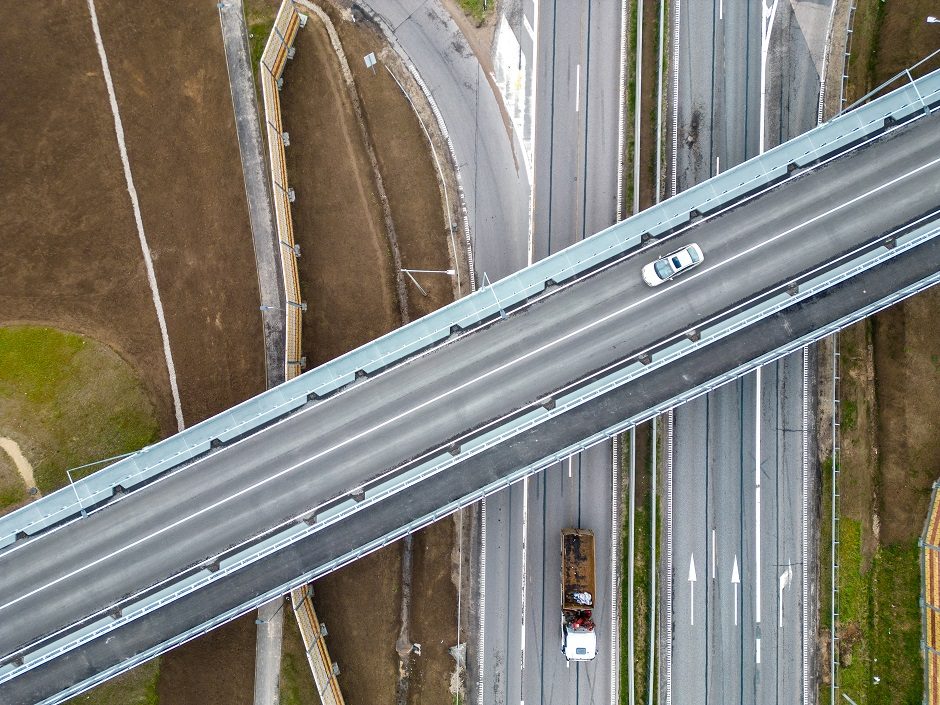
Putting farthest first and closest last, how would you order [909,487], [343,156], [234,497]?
[343,156]
[909,487]
[234,497]

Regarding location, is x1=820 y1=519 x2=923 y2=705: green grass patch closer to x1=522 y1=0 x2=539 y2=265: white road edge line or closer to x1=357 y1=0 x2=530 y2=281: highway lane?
x1=357 y1=0 x2=530 y2=281: highway lane

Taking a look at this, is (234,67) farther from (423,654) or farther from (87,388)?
(423,654)

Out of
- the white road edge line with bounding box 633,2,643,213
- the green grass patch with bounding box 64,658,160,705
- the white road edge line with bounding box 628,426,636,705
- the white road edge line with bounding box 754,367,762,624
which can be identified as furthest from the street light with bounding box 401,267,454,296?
the green grass patch with bounding box 64,658,160,705

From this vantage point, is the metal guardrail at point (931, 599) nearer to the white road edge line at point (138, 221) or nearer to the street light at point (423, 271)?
the street light at point (423, 271)

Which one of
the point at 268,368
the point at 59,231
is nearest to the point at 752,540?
the point at 268,368

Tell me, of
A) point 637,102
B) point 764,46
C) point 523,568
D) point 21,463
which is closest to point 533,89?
point 637,102
